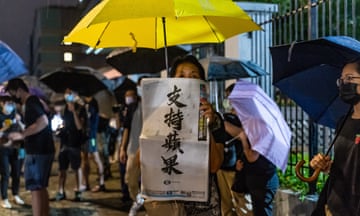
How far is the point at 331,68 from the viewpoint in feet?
11.7

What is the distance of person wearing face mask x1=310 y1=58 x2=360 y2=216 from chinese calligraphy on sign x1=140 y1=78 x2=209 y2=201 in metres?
0.81

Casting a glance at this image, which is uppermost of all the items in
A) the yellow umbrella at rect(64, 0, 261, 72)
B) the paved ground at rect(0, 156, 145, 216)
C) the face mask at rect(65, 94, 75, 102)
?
the yellow umbrella at rect(64, 0, 261, 72)

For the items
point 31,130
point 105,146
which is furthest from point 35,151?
point 105,146

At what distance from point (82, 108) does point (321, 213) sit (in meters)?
6.50

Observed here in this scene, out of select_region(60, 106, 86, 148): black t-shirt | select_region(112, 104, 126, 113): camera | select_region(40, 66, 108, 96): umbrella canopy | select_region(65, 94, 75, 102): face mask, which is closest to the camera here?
select_region(60, 106, 86, 148): black t-shirt

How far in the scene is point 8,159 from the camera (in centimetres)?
841

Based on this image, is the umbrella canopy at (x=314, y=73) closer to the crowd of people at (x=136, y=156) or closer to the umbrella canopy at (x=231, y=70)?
the crowd of people at (x=136, y=156)

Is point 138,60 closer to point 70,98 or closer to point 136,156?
point 70,98

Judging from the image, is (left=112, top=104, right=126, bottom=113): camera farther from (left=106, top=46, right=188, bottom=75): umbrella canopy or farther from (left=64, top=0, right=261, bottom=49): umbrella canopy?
(left=64, top=0, right=261, bottom=49): umbrella canopy

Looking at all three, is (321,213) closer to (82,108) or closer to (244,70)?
(244,70)

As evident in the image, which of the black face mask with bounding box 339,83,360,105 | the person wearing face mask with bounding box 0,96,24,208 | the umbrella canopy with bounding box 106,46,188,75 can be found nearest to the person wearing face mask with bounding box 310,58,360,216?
the black face mask with bounding box 339,83,360,105

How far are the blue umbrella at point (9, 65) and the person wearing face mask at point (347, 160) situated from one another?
4.48 m

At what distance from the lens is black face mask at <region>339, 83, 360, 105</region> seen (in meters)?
2.98

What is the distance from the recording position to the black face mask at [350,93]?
298 centimetres
